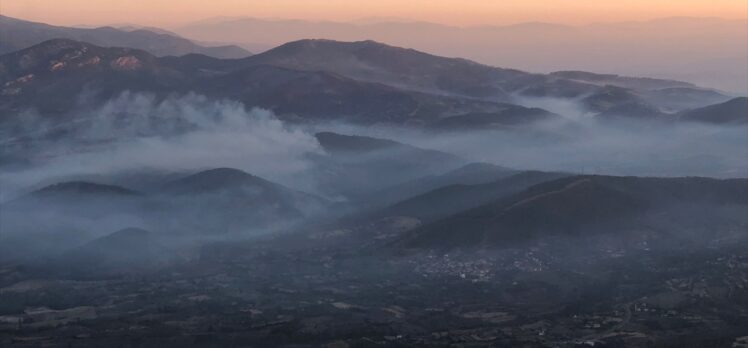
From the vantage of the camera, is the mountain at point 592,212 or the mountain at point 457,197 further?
the mountain at point 457,197

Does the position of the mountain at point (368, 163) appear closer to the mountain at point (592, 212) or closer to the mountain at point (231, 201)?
the mountain at point (231, 201)

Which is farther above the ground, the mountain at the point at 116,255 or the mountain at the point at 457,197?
the mountain at the point at 457,197

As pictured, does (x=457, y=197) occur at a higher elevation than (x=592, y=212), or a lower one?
lower

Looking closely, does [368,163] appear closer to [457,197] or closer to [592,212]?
[457,197]

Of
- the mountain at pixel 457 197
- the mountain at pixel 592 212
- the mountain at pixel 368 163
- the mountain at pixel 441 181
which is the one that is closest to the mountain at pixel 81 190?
the mountain at pixel 368 163

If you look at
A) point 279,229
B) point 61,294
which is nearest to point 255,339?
point 61,294

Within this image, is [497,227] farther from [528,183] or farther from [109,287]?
[109,287]

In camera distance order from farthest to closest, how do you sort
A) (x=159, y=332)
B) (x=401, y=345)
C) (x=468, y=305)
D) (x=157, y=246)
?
(x=157, y=246) → (x=468, y=305) → (x=159, y=332) → (x=401, y=345)

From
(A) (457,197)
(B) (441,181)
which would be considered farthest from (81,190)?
(A) (457,197)

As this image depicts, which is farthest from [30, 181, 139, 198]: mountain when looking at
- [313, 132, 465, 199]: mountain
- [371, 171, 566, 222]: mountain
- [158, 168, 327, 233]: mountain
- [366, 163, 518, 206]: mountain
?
[371, 171, 566, 222]: mountain
